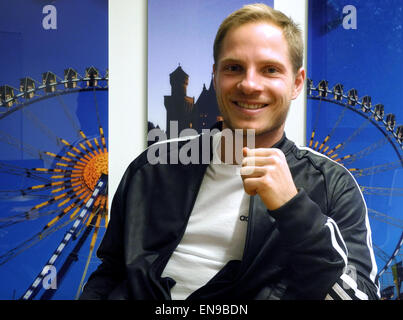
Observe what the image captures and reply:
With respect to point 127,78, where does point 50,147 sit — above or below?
below

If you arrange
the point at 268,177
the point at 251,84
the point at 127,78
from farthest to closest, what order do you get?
the point at 127,78, the point at 251,84, the point at 268,177

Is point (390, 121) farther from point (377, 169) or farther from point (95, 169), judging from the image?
point (95, 169)

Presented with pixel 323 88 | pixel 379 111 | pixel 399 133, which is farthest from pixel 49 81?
pixel 399 133

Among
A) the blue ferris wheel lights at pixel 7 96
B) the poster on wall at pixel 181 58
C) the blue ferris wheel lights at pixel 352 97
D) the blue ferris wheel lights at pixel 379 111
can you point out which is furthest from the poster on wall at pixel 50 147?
the blue ferris wheel lights at pixel 379 111

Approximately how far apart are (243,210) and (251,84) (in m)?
0.32

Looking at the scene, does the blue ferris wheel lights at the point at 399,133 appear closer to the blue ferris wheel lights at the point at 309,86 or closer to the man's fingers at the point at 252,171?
the blue ferris wheel lights at the point at 309,86

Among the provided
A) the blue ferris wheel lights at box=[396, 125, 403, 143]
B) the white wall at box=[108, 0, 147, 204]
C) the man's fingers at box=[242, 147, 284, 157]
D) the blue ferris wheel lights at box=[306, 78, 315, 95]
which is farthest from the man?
the blue ferris wheel lights at box=[396, 125, 403, 143]

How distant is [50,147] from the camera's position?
1.41 meters

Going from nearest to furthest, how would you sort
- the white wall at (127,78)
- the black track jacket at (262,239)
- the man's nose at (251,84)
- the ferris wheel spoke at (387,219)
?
the black track jacket at (262,239) < the man's nose at (251,84) < the white wall at (127,78) < the ferris wheel spoke at (387,219)

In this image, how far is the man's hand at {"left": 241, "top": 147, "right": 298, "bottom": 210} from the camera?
0.72m

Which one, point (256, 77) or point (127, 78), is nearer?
point (256, 77)

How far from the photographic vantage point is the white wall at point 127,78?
4.41 feet

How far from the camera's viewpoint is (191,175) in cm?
93

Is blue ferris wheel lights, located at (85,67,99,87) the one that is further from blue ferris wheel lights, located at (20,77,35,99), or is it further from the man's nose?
the man's nose
